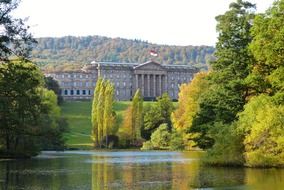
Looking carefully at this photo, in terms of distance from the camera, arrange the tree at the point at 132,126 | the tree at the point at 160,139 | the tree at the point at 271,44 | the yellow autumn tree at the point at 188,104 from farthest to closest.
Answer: the tree at the point at 132,126 < the tree at the point at 160,139 < the yellow autumn tree at the point at 188,104 < the tree at the point at 271,44

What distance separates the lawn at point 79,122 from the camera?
106 meters

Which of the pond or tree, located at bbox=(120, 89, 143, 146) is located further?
tree, located at bbox=(120, 89, 143, 146)

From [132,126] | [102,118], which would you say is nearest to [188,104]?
[102,118]

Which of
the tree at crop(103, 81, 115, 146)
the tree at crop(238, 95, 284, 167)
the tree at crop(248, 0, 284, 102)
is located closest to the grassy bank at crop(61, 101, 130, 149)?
the tree at crop(103, 81, 115, 146)

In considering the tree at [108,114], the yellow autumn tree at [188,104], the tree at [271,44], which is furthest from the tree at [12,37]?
the tree at [108,114]

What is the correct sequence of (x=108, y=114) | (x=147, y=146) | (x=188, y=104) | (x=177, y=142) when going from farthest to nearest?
1. (x=108, y=114)
2. (x=147, y=146)
3. (x=177, y=142)
4. (x=188, y=104)

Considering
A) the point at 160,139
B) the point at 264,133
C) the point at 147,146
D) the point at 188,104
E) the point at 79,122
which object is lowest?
the point at 147,146

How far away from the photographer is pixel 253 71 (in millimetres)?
43938

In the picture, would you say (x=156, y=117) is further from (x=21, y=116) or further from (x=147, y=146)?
(x=21, y=116)

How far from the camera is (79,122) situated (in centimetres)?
13062

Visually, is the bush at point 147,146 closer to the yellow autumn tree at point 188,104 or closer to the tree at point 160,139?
the tree at point 160,139

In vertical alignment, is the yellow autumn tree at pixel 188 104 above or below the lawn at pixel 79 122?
above

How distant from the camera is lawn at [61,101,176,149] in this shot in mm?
105644

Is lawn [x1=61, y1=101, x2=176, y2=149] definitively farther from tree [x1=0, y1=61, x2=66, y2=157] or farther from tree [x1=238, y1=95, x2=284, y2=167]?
tree [x1=238, y1=95, x2=284, y2=167]
